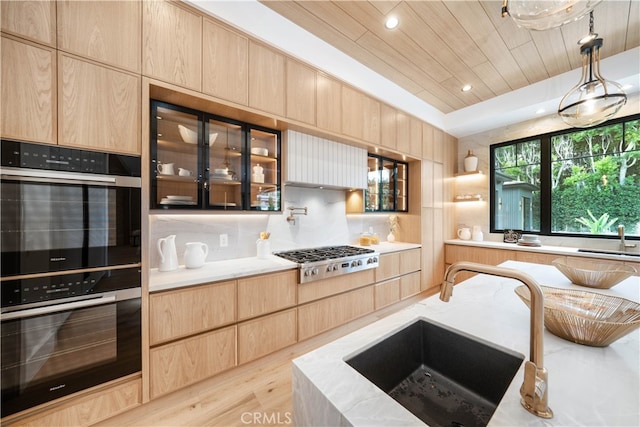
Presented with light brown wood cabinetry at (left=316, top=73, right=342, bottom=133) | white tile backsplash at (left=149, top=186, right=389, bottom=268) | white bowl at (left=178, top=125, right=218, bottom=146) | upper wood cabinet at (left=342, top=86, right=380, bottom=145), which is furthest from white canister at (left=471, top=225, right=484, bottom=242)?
white bowl at (left=178, top=125, right=218, bottom=146)

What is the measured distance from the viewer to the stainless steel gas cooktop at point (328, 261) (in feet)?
7.38

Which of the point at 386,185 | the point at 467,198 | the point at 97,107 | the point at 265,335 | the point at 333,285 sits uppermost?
the point at 97,107

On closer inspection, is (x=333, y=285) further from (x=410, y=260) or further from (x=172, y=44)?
(x=172, y=44)

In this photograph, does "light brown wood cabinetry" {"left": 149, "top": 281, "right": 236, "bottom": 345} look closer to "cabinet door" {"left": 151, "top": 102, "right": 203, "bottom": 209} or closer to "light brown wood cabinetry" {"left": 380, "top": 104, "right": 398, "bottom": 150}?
"cabinet door" {"left": 151, "top": 102, "right": 203, "bottom": 209}

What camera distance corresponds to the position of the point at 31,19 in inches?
49.1

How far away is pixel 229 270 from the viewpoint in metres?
1.93

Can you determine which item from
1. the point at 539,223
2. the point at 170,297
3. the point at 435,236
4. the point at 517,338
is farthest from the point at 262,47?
the point at 539,223

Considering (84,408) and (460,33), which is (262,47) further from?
(84,408)

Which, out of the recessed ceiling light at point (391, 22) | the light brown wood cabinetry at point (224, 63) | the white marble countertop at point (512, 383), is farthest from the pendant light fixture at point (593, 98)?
the light brown wood cabinetry at point (224, 63)

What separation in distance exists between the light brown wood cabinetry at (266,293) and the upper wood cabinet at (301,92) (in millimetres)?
1496

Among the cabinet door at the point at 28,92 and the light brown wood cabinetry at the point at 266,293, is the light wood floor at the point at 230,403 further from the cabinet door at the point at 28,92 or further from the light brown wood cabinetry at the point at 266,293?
the cabinet door at the point at 28,92

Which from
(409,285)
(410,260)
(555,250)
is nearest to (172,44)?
(410,260)

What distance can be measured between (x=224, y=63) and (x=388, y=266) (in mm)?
2779

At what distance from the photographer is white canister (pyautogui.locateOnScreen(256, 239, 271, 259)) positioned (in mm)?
2445
